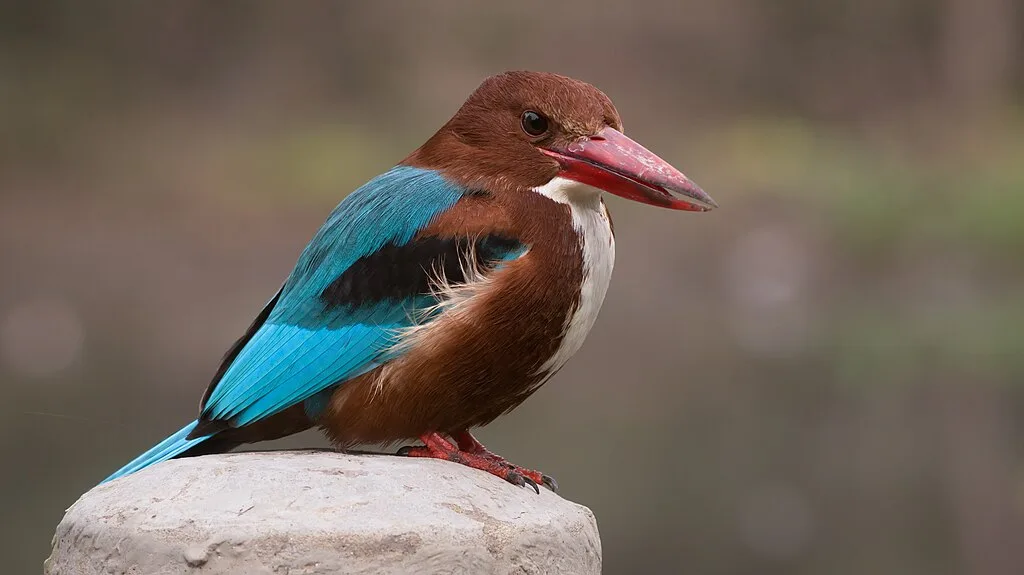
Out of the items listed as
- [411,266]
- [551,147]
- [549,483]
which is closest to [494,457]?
[549,483]

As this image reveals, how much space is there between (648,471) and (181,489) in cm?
496

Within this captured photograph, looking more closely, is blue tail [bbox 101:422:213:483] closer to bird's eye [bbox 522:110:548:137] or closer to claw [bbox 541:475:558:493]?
claw [bbox 541:475:558:493]

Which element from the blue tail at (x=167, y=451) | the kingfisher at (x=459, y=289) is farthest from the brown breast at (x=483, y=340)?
the blue tail at (x=167, y=451)

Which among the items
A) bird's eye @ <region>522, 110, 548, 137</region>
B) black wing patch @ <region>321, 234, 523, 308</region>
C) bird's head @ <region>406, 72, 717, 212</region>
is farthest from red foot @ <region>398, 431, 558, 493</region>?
bird's eye @ <region>522, 110, 548, 137</region>

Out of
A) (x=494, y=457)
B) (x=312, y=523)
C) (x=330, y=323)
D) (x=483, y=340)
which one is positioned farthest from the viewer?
(x=494, y=457)

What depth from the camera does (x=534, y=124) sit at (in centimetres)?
318

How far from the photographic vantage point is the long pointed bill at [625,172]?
3.08 meters

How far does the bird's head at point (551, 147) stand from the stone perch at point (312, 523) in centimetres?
66

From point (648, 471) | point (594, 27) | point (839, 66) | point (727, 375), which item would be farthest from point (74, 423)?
point (839, 66)

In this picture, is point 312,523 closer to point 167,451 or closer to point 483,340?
point 483,340

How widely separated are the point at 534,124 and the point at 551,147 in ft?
0.22

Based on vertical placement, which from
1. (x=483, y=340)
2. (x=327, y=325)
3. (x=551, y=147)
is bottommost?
(x=327, y=325)

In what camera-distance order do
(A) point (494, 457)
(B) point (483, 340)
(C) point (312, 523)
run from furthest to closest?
(A) point (494, 457) < (B) point (483, 340) < (C) point (312, 523)

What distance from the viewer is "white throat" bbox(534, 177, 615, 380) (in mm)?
3119
